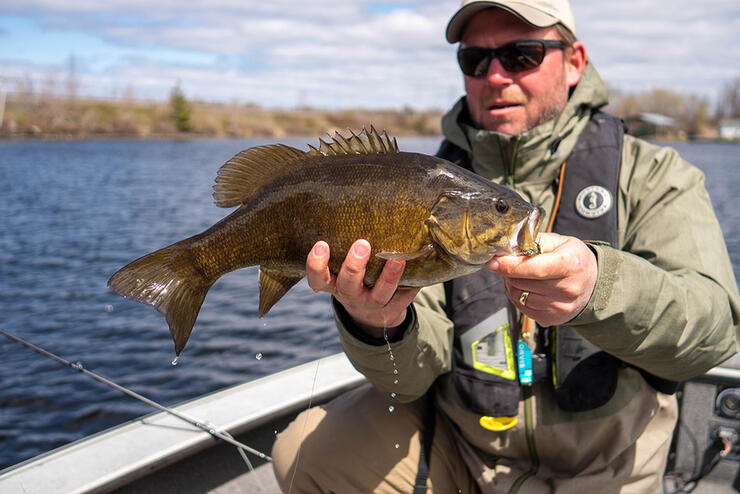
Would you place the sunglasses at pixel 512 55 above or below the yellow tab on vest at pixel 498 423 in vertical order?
above

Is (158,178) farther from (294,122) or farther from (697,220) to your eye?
(294,122)

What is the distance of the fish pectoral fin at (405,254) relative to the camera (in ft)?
6.16

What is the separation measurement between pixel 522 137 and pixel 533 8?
0.69 meters

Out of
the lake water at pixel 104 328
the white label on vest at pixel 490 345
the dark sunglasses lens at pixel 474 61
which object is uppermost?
the dark sunglasses lens at pixel 474 61

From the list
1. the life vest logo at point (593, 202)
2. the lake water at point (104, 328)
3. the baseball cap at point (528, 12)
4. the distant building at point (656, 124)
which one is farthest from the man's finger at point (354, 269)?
the distant building at point (656, 124)

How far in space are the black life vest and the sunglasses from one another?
1.65 ft

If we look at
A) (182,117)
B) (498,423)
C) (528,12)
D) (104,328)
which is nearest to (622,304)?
(498,423)

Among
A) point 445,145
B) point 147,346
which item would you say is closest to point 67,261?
point 147,346

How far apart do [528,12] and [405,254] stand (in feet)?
5.84

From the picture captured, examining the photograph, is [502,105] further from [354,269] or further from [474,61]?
[354,269]

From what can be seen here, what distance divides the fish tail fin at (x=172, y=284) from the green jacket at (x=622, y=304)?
64 centimetres

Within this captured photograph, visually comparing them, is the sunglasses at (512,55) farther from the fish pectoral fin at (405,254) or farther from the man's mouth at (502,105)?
the fish pectoral fin at (405,254)

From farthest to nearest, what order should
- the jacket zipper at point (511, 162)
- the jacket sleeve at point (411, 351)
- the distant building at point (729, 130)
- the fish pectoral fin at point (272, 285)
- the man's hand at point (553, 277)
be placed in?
the distant building at point (729, 130), the jacket zipper at point (511, 162), the jacket sleeve at point (411, 351), the fish pectoral fin at point (272, 285), the man's hand at point (553, 277)

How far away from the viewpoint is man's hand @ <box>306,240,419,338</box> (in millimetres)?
1963
